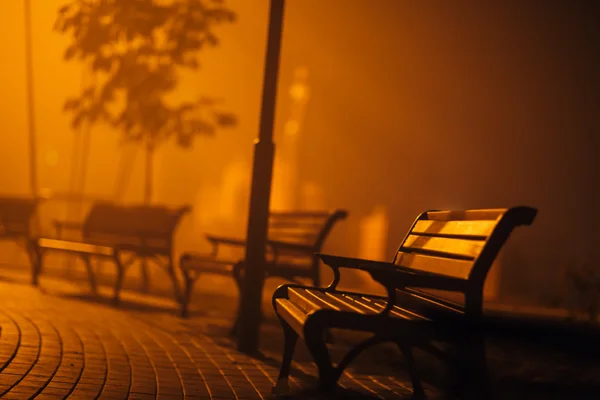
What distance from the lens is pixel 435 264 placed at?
164 inches

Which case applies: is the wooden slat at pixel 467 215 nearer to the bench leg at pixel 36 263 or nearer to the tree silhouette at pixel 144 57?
the bench leg at pixel 36 263

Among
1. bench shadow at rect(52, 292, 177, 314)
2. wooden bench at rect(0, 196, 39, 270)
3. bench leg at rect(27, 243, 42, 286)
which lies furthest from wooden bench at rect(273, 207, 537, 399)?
wooden bench at rect(0, 196, 39, 270)

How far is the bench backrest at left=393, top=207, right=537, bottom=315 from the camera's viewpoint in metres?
3.44

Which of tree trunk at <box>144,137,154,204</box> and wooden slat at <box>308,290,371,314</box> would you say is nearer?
wooden slat at <box>308,290,371,314</box>

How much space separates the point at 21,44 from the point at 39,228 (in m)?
4.89

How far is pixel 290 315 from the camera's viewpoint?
414 cm

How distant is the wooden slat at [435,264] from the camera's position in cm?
365

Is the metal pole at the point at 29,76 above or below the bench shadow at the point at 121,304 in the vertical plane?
above

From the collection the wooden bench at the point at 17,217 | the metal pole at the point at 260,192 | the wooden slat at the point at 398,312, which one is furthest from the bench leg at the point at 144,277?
the wooden slat at the point at 398,312

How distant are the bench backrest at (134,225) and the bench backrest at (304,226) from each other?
1.66m

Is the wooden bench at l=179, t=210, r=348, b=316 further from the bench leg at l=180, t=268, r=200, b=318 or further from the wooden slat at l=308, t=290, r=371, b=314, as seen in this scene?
the wooden slat at l=308, t=290, r=371, b=314

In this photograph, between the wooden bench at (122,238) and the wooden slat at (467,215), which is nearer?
the wooden slat at (467,215)

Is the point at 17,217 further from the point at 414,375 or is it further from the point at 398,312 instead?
the point at 398,312

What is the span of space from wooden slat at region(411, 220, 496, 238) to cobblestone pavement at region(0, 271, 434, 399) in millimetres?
982
